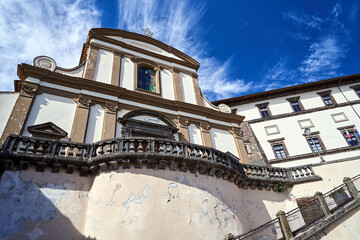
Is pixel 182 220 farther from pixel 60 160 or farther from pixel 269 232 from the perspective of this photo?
pixel 60 160

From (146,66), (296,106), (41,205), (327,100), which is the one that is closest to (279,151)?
(296,106)

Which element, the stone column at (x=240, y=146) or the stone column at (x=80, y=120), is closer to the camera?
the stone column at (x=80, y=120)

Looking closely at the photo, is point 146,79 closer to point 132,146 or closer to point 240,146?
point 240,146

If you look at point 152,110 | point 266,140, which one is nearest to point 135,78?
point 152,110

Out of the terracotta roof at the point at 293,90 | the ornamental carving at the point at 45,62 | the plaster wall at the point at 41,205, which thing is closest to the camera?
the plaster wall at the point at 41,205

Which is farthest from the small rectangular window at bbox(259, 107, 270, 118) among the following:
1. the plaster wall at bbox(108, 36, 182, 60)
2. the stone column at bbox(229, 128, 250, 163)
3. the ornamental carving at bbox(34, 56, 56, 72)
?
the ornamental carving at bbox(34, 56, 56, 72)

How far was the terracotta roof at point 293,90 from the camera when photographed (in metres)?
24.0

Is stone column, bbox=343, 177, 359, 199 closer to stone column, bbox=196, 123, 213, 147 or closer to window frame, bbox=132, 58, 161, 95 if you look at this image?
stone column, bbox=196, 123, 213, 147

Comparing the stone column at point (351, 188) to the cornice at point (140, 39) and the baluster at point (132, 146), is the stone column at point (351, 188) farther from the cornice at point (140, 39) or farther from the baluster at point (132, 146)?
the cornice at point (140, 39)

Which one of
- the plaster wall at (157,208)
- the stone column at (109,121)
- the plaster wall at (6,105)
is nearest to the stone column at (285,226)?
the plaster wall at (157,208)

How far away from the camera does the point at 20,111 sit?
10.2 m

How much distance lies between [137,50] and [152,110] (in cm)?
578

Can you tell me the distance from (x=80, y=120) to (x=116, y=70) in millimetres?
4641

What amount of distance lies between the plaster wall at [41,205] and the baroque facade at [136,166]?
29 millimetres
